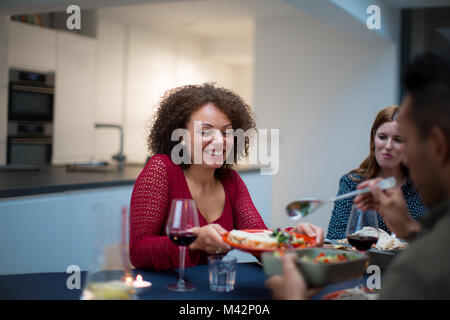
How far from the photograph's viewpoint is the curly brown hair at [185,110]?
197cm

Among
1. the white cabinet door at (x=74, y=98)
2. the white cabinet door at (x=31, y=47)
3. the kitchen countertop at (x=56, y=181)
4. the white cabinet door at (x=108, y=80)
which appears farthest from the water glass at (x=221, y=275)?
the white cabinet door at (x=108, y=80)

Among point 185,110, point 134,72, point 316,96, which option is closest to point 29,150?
point 134,72

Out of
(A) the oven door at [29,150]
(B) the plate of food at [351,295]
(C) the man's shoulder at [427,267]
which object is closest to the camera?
(C) the man's shoulder at [427,267]

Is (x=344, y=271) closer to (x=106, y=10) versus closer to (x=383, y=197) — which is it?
(x=383, y=197)

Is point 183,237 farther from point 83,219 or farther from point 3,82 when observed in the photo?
point 3,82

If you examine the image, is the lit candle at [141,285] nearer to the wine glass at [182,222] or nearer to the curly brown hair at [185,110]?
the wine glass at [182,222]

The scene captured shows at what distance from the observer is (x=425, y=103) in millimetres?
853

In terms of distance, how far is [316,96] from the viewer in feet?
17.3

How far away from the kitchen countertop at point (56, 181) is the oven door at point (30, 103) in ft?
3.77

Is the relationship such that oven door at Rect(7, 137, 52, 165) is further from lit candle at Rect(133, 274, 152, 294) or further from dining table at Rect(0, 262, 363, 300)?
lit candle at Rect(133, 274, 152, 294)

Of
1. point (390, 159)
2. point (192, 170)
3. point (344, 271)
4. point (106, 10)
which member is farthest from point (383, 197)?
point (106, 10)

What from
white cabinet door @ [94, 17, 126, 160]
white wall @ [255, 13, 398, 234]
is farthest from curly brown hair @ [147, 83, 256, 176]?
white cabinet door @ [94, 17, 126, 160]

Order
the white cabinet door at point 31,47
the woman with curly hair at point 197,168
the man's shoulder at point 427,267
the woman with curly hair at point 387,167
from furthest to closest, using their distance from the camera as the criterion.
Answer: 1. the white cabinet door at point 31,47
2. the woman with curly hair at point 387,167
3. the woman with curly hair at point 197,168
4. the man's shoulder at point 427,267
